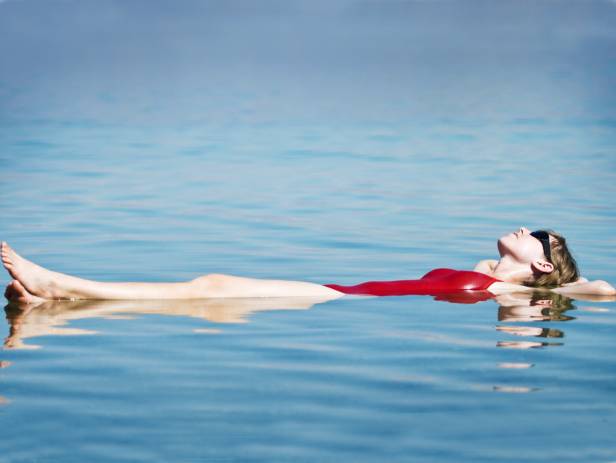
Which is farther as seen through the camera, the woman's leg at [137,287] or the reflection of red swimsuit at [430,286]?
the reflection of red swimsuit at [430,286]

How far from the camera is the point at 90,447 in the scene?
5.70 metres

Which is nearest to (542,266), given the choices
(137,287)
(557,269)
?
(557,269)

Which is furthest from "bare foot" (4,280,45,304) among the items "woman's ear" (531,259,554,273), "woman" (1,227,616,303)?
"woman's ear" (531,259,554,273)

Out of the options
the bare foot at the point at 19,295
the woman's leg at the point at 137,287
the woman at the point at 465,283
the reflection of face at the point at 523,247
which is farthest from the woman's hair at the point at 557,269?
the bare foot at the point at 19,295

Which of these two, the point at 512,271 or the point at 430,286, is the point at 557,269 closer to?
the point at 512,271

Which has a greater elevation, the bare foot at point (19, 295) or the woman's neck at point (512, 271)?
the woman's neck at point (512, 271)

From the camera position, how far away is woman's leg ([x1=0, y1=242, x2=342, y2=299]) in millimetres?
8484

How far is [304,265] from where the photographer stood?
35.4 feet

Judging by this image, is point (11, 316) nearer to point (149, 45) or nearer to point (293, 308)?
point (293, 308)

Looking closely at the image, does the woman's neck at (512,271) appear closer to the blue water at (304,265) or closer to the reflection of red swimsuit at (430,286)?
the reflection of red swimsuit at (430,286)

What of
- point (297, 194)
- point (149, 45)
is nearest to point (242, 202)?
point (297, 194)

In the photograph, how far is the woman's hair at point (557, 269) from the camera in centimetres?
937

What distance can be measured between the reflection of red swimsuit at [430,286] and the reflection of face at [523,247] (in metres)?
0.27

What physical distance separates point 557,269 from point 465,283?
720mm
